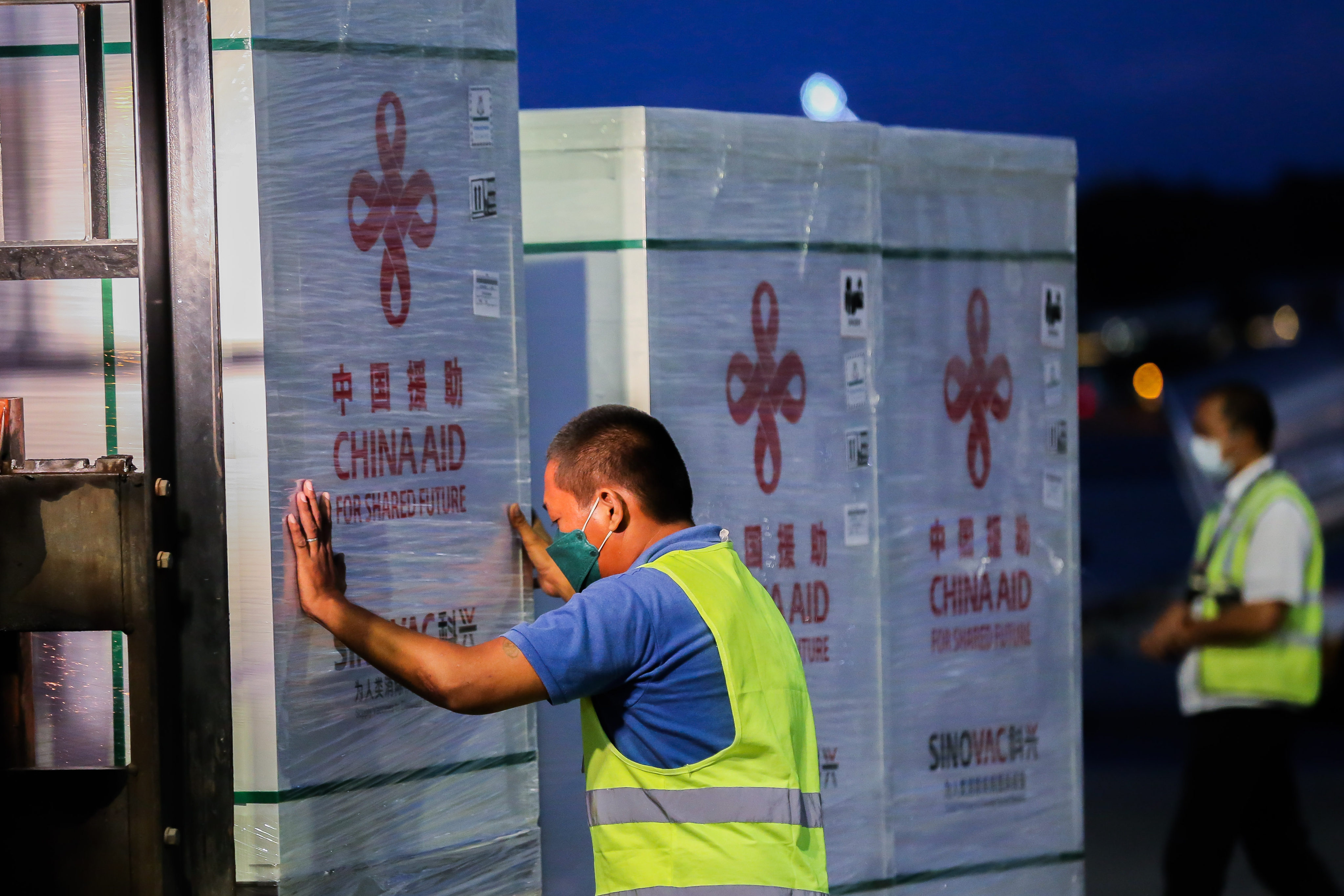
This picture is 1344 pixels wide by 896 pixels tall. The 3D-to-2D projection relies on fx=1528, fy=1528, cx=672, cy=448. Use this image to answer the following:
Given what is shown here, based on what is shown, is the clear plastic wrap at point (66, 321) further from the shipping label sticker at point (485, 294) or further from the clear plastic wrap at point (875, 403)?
the clear plastic wrap at point (875, 403)

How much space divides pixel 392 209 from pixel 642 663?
3.63ft

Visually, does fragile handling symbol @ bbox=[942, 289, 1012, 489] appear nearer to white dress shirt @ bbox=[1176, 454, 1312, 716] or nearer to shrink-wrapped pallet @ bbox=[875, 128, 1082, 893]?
shrink-wrapped pallet @ bbox=[875, 128, 1082, 893]

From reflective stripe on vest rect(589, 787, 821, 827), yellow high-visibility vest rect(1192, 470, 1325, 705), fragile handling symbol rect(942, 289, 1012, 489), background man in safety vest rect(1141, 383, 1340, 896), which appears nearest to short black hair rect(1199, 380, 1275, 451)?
background man in safety vest rect(1141, 383, 1340, 896)

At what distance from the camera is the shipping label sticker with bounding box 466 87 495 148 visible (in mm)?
3150

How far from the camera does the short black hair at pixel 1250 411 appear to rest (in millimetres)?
4883

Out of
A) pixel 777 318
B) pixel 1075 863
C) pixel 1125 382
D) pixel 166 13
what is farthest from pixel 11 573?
pixel 1125 382

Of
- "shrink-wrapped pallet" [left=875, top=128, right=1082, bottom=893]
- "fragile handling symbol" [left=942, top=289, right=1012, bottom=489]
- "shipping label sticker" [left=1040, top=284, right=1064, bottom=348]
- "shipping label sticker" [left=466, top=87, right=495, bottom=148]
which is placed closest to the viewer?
"shipping label sticker" [left=466, top=87, right=495, bottom=148]

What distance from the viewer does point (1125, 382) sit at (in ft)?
96.1

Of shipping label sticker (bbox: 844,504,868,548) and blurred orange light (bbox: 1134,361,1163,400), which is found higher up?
blurred orange light (bbox: 1134,361,1163,400)

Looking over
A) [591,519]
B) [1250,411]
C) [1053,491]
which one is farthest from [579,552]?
[1250,411]

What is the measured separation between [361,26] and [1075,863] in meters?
3.10

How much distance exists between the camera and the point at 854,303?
3936 mm

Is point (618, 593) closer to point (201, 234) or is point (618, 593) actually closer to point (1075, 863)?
point (201, 234)

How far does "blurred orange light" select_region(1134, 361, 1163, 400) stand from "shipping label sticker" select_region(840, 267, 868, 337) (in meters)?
24.7
